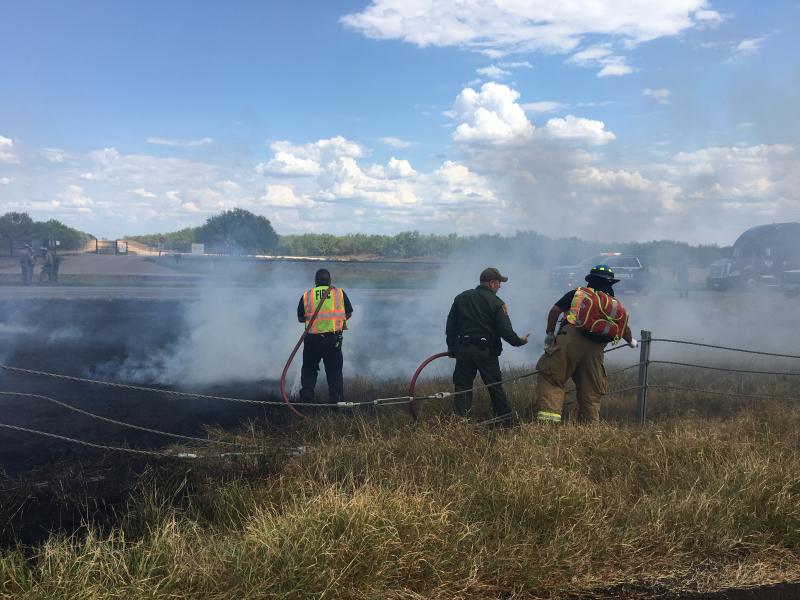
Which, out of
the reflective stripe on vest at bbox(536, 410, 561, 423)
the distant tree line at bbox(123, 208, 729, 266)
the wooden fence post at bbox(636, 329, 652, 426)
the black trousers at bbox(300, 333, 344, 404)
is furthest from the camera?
the distant tree line at bbox(123, 208, 729, 266)

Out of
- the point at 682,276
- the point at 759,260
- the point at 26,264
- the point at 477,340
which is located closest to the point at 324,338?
the point at 477,340

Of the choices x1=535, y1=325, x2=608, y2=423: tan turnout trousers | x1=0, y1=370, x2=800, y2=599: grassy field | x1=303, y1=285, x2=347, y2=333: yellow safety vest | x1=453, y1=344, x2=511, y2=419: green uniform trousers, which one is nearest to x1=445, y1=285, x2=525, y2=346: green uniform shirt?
x1=453, y1=344, x2=511, y2=419: green uniform trousers

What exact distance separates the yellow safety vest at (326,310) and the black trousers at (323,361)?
3.1 inches

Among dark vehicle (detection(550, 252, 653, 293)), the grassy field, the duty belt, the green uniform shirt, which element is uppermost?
dark vehicle (detection(550, 252, 653, 293))

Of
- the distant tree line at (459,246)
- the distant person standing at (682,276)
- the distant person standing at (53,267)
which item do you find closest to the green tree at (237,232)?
the distant tree line at (459,246)

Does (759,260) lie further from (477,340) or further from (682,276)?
(477,340)

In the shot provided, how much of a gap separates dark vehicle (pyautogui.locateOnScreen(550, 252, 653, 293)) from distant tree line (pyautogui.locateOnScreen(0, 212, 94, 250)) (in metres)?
27.7

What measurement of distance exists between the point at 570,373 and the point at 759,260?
19.5 meters

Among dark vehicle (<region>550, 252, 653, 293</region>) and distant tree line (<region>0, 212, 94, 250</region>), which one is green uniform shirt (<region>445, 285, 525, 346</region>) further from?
distant tree line (<region>0, 212, 94, 250</region>)

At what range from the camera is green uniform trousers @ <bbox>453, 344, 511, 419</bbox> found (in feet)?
21.9

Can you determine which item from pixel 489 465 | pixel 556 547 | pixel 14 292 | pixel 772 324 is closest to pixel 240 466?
pixel 489 465

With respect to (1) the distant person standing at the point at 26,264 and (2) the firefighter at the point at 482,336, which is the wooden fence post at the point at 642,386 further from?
(1) the distant person standing at the point at 26,264

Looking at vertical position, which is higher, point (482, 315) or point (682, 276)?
point (682, 276)

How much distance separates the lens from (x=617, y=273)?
767 inches
